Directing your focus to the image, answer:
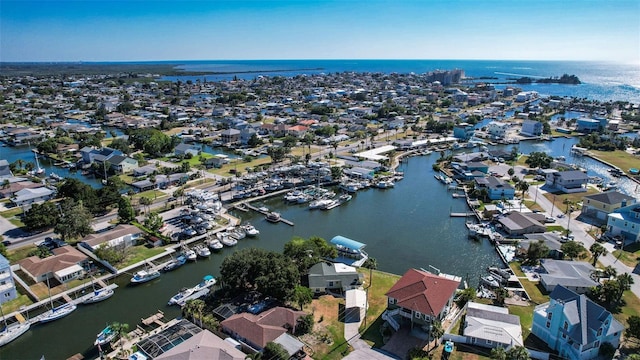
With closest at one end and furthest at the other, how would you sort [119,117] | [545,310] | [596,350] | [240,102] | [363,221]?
[596,350] < [545,310] < [363,221] < [119,117] < [240,102]

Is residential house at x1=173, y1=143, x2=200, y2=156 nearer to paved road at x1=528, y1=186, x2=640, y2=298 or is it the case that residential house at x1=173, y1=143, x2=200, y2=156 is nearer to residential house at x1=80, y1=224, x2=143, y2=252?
residential house at x1=80, y1=224, x2=143, y2=252

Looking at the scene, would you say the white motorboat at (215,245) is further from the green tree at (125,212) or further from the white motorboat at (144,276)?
the green tree at (125,212)

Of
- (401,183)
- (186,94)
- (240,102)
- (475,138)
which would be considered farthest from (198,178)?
(186,94)

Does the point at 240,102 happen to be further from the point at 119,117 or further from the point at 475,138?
the point at 475,138

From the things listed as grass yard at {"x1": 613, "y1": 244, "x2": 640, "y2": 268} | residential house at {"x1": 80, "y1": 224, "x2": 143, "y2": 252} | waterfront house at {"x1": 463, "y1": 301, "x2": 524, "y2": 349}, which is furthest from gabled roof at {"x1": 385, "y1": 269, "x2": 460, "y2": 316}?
residential house at {"x1": 80, "y1": 224, "x2": 143, "y2": 252}

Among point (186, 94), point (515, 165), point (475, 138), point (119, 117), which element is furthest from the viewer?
point (186, 94)

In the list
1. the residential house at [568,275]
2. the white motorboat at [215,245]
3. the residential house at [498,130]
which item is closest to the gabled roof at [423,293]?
the residential house at [568,275]

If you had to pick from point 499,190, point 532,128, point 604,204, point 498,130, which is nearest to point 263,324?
point 499,190
